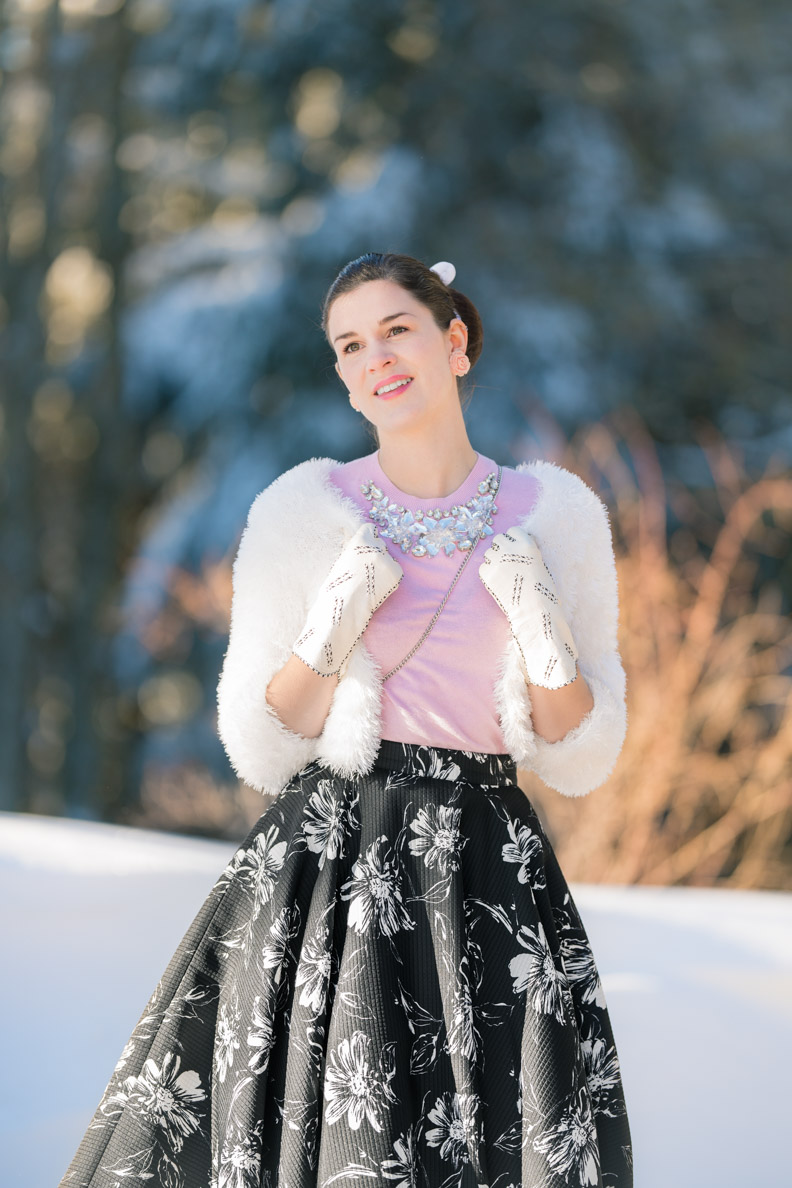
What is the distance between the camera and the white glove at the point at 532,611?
1322mm

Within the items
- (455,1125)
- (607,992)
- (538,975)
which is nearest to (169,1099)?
(455,1125)

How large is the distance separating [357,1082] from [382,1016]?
0.23ft

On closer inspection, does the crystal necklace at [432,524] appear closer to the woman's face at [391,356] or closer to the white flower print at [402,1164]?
the woman's face at [391,356]

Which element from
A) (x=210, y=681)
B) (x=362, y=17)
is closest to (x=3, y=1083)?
(x=210, y=681)

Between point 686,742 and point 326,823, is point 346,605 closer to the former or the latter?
point 326,823

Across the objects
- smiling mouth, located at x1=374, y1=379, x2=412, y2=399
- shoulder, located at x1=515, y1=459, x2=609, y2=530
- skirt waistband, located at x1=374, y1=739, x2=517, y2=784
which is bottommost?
skirt waistband, located at x1=374, y1=739, x2=517, y2=784

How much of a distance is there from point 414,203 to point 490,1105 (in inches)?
208

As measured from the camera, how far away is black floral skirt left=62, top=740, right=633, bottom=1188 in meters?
1.24

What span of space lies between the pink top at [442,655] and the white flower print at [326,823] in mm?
98

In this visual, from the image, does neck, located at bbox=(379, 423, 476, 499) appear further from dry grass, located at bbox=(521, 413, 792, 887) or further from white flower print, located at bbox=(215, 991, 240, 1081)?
dry grass, located at bbox=(521, 413, 792, 887)

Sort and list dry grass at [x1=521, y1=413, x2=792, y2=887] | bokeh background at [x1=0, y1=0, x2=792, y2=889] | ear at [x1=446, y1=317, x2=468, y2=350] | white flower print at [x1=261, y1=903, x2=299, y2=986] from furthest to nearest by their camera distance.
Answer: bokeh background at [x1=0, y1=0, x2=792, y2=889]
dry grass at [x1=521, y1=413, x2=792, y2=887]
ear at [x1=446, y1=317, x2=468, y2=350]
white flower print at [x1=261, y1=903, x2=299, y2=986]

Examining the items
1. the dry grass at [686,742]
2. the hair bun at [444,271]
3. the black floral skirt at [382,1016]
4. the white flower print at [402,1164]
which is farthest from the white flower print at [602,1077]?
the dry grass at [686,742]

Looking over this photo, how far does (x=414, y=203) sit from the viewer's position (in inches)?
234

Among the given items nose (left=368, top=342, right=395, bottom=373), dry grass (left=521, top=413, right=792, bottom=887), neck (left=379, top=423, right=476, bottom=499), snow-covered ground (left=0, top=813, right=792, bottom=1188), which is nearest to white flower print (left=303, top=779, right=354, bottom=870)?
neck (left=379, top=423, right=476, bottom=499)
